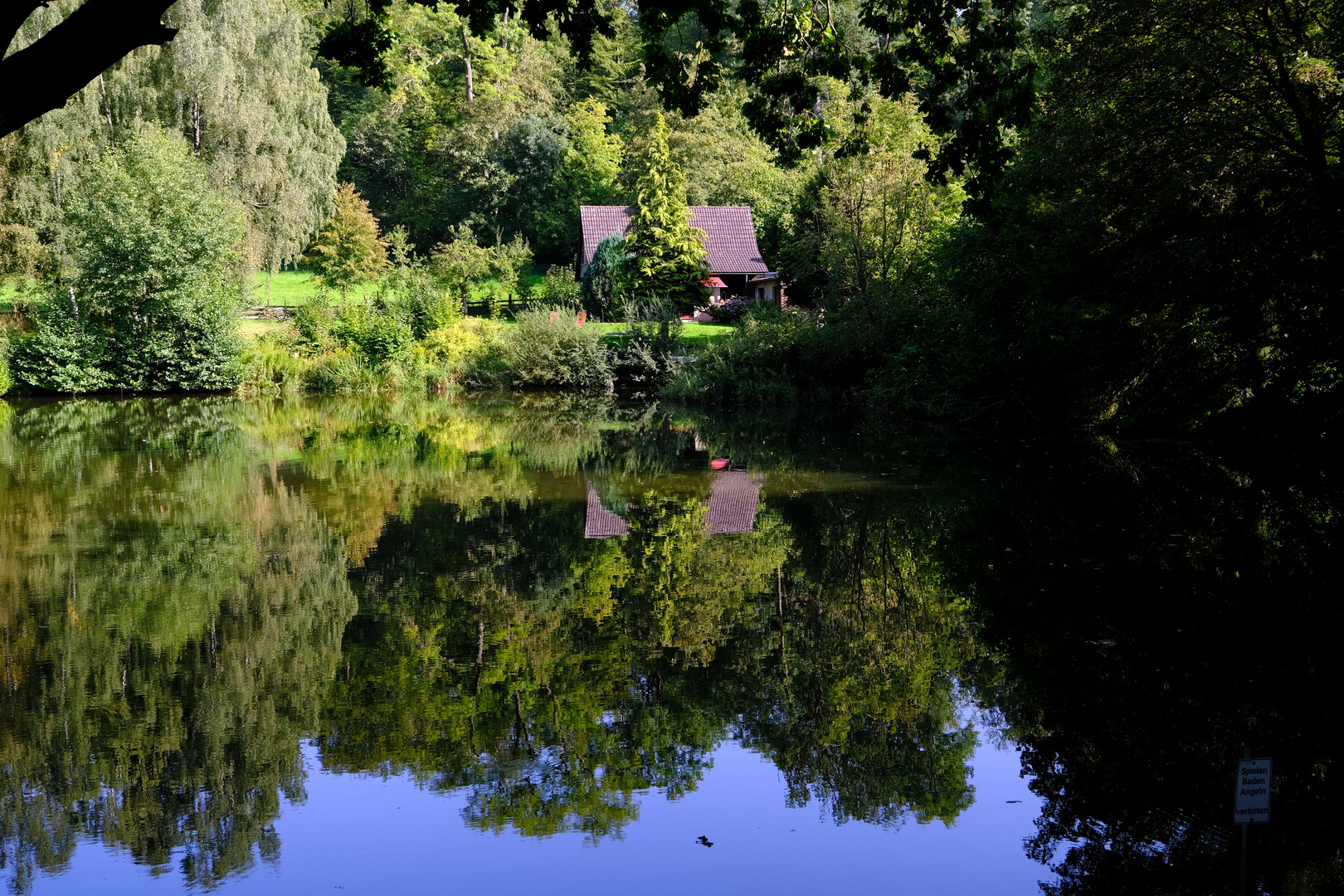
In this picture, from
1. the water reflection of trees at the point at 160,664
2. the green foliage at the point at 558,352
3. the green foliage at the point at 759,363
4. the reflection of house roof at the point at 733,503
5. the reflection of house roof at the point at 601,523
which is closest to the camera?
the water reflection of trees at the point at 160,664

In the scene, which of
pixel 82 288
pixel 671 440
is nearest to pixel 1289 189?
pixel 671 440

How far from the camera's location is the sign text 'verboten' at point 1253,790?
408 centimetres

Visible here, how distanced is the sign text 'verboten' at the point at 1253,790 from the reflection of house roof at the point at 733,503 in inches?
332

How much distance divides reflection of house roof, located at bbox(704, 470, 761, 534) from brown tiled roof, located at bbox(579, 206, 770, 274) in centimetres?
2968

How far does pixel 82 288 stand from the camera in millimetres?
32000

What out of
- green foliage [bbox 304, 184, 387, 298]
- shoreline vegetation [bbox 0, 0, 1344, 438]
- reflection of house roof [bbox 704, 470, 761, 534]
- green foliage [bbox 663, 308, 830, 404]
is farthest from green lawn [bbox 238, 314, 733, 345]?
reflection of house roof [bbox 704, 470, 761, 534]

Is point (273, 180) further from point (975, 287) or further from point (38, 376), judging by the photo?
point (975, 287)

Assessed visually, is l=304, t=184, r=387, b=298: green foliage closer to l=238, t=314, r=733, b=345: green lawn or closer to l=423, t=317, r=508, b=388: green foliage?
l=238, t=314, r=733, b=345: green lawn

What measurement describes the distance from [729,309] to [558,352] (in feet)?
32.8

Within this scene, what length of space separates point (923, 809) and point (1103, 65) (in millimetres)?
14415

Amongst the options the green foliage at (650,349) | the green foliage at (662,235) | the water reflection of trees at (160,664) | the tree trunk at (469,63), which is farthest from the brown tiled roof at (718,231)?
the water reflection of trees at (160,664)

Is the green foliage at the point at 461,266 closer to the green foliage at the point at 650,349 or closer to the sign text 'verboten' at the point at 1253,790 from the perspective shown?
the green foliage at the point at 650,349

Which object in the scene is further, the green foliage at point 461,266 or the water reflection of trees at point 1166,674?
the green foliage at point 461,266

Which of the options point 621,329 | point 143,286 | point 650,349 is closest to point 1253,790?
point 650,349
